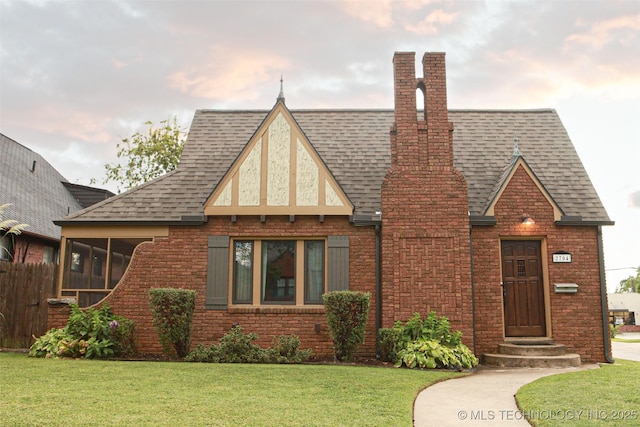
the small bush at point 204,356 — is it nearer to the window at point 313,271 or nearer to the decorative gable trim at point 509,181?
the window at point 313,271

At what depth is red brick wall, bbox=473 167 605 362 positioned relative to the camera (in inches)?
429

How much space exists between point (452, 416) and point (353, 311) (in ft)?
13.8

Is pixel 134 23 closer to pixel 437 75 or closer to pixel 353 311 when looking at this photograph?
pixel 437 75

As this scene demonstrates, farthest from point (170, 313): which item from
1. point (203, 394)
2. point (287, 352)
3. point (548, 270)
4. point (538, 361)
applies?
point (548, 270)

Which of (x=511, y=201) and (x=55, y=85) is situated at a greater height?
(x=55, y=85)

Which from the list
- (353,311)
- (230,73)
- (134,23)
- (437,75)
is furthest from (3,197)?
(437,75)

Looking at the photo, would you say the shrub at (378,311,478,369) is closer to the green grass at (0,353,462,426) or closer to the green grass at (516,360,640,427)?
the green grass at (0,353,462,426)

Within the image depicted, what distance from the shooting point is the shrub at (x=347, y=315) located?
9.49 meters

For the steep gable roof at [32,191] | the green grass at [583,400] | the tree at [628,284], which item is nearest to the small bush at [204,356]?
the green grass at [583,400]

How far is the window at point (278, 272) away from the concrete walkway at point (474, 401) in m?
3.87

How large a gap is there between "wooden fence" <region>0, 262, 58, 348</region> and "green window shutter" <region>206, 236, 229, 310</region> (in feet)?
12.1

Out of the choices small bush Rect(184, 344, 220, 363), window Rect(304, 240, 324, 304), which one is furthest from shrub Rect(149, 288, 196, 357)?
window Rect(304, 240, 324, 304)

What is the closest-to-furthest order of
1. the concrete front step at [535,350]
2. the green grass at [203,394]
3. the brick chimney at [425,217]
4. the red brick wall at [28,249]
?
1. the green grass at [203,394]
2. the concrete front step at [535,350]
3. the brick chimney at [425,217]
4. the red brick wall at [28,249]

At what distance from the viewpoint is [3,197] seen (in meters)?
16.1
